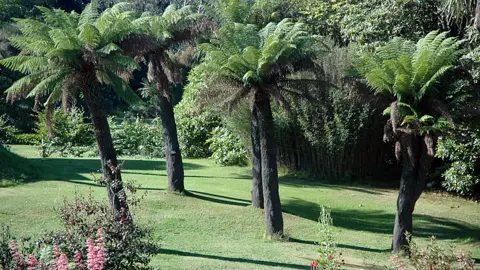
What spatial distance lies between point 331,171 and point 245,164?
14.7 ft

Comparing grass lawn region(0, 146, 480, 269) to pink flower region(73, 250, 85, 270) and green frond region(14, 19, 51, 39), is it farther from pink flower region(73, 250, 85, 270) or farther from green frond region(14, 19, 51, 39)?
green frond region(14, 19, 51, 39)

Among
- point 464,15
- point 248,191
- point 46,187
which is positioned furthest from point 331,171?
point 46,187

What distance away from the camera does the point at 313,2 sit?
2481 cm

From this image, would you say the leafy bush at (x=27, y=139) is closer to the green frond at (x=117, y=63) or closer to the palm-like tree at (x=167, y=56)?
the palm-like tree at (x=167, y=56)

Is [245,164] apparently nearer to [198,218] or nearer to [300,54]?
[198,218]

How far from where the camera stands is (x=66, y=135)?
2439 centimetres

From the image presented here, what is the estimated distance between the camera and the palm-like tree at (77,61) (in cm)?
1007

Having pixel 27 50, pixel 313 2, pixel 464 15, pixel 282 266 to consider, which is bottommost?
pixel 282 266

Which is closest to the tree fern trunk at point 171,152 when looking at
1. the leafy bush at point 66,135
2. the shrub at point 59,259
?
the shrub at point 59,259

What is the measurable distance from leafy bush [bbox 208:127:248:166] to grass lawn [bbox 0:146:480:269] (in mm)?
3303

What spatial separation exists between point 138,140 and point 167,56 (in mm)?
12084

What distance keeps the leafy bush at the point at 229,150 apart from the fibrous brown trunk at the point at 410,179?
11.6m

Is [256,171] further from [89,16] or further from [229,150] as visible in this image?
[229,150]

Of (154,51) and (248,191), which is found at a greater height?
(154,51)
